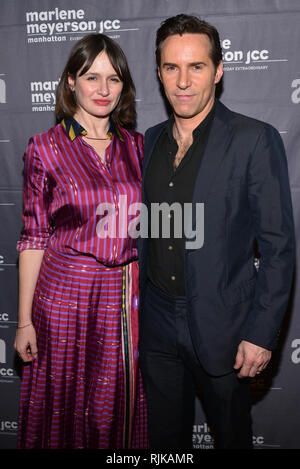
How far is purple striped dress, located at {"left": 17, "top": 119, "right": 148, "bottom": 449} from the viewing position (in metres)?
1.69

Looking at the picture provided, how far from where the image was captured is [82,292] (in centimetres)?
169

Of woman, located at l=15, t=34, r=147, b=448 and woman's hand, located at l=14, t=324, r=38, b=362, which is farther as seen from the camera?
woman's hand, located at l=14, t=324, r=38, b=362

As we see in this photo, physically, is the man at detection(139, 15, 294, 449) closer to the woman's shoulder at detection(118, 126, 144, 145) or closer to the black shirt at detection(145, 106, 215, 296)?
the black shirt at detection(145, 106, 215, 296)

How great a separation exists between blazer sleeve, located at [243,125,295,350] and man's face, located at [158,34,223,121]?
29 centimetres

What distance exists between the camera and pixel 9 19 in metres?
2.27

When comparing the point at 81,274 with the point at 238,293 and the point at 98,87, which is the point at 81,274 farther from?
the point at 98,87

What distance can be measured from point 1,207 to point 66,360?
43.9 inches

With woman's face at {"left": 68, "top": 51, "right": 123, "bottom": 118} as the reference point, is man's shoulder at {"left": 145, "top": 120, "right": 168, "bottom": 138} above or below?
below

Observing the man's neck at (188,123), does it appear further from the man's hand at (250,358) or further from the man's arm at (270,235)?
the man's hand at (250,358)

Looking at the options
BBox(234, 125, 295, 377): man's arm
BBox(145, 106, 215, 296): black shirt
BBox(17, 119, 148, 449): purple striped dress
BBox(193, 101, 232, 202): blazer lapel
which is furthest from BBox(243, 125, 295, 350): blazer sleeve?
BBox(17, 119, 148, 449): purple striped dress

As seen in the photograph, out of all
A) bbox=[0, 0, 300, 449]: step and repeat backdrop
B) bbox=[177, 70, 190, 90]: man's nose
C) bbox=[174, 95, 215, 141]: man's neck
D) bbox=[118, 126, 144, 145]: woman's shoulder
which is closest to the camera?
bbox=[177, 70, 190, 90]: man's nose

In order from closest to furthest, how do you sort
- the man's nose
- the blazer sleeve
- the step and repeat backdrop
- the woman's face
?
the blazer sleeve
the man's nose
the woman's face
the step and repeat backdrop

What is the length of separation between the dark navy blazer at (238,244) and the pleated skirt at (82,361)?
37cm

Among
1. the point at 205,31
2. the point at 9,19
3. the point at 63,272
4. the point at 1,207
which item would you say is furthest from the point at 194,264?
the point at 9,19
